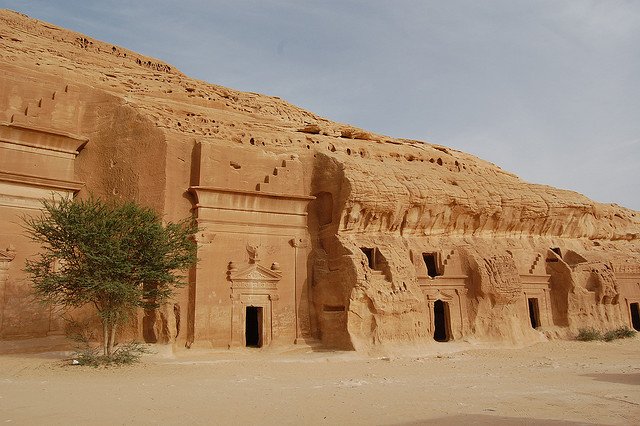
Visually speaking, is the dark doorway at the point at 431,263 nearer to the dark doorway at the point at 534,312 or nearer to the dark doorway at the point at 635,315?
the dark doorway at the point at 534,312

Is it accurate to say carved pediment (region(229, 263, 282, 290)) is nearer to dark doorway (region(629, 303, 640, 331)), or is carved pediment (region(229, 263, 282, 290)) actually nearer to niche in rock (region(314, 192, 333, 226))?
niche in rock (region(314, 192, 333, 226))

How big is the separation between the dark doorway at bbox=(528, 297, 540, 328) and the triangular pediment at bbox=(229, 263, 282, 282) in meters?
13.3

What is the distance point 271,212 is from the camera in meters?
20.6

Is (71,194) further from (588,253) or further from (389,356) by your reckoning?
(588,253)

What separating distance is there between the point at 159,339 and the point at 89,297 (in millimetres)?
3004

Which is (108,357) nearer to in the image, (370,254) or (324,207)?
(324,207)

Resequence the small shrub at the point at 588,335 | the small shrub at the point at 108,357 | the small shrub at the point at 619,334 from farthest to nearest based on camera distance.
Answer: the small shrub at the point at 619,334 < the small shrub at the point at 588,335 < the small shrub at the point at 108,357

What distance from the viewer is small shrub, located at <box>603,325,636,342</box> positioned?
80.1 ft

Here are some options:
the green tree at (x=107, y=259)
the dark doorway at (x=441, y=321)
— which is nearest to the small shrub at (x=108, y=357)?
the green tree at (x=107, y=259)

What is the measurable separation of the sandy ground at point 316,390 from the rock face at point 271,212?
1980mm

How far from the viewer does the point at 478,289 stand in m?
22.5

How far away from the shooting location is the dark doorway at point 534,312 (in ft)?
82.5

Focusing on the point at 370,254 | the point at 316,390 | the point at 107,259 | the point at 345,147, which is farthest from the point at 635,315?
the point at 107,259

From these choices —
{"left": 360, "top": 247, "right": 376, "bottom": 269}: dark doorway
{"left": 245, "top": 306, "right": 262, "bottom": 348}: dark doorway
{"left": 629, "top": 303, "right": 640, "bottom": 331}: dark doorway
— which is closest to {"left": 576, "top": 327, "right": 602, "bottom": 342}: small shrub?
{"left": 629, "top": 303, "right": 640, "bottom": 331}: dark doorway
